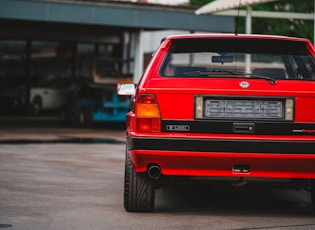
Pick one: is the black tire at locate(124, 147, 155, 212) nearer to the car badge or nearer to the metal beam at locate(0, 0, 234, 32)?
the car badge

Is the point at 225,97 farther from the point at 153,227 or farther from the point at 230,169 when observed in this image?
the point at 153,227

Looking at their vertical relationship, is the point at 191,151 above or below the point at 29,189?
above

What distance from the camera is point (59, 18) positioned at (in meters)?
23.2

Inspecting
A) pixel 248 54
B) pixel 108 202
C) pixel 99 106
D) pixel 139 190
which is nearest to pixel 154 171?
pixel 139 190

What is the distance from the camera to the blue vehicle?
24141mm

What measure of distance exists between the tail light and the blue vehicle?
16769 millimetres

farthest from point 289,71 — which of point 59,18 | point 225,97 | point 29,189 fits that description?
point 59,18

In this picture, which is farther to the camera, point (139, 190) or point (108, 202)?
point (108, 202)

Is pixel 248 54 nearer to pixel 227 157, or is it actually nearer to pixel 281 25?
pixel 227 157

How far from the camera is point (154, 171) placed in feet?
23.7

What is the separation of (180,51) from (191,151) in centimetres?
111

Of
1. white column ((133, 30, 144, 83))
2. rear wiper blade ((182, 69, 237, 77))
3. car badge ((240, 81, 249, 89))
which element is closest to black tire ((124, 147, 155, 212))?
rear wiper blade ((182, 69, 237, 77))

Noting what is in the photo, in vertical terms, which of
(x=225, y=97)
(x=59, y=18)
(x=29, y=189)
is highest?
(x=59, y=18)

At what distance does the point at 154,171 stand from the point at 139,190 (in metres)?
0.39
